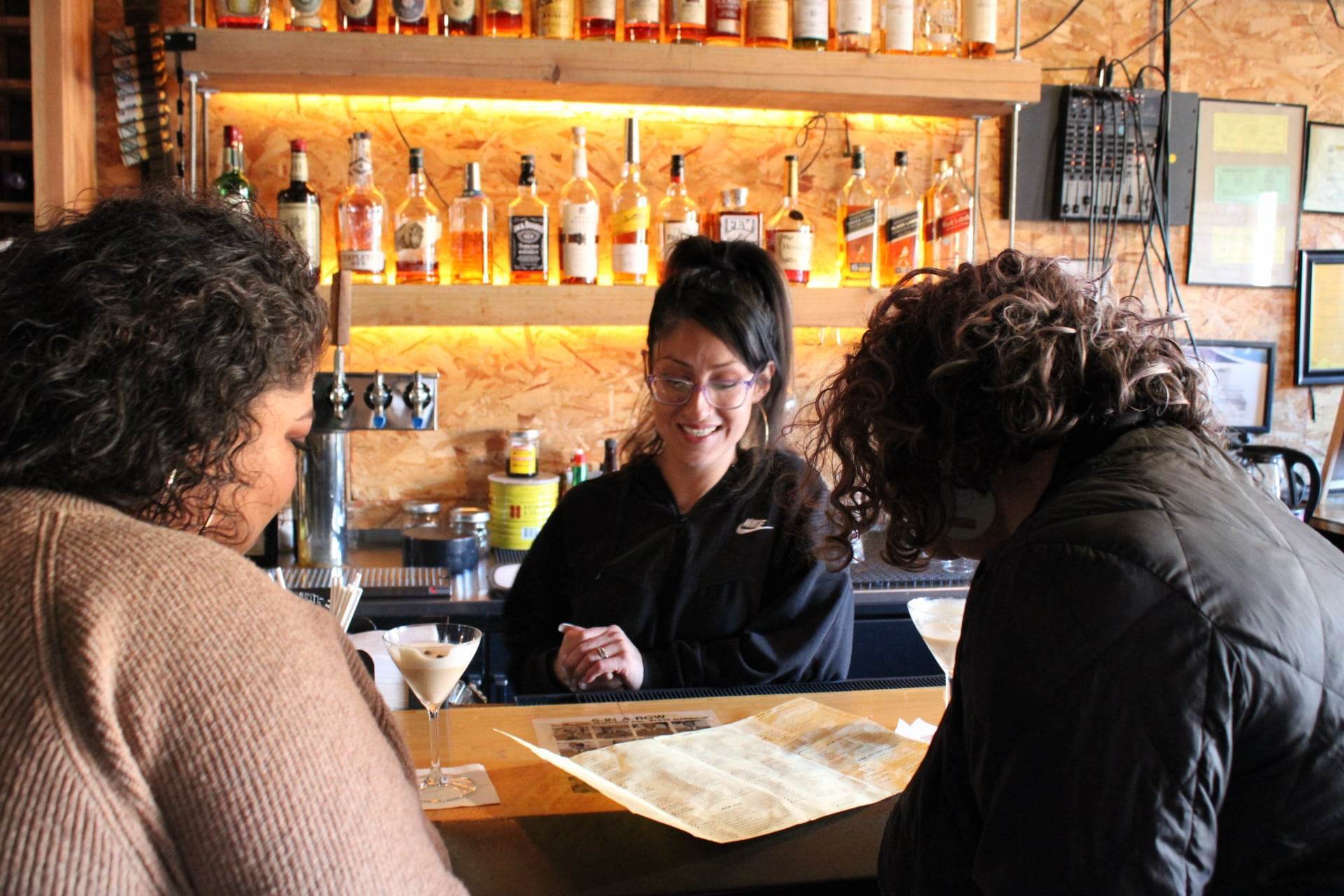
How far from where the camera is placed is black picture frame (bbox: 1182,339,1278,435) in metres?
3.22

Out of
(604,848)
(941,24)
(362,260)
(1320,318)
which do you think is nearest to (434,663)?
(604,848)

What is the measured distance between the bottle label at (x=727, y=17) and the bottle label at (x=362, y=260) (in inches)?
36.6

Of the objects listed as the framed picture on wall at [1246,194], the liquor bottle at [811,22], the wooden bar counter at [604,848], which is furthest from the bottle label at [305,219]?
the framed picture on wall at [1246,194]

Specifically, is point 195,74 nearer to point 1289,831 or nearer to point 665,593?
point 665,593

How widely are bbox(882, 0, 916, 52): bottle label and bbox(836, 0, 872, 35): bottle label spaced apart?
3.1 inches

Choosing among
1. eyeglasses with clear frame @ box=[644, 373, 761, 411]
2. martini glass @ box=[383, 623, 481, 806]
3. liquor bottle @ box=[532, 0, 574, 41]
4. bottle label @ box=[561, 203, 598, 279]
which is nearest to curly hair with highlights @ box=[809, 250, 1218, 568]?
martini glass @ box=[383, 623, 481, 806]

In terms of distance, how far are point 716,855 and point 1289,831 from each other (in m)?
0.46

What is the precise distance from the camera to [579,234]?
2.67 metres

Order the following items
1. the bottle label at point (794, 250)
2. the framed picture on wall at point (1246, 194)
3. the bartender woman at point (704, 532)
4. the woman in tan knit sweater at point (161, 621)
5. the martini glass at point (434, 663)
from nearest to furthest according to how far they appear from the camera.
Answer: the woman in tan knit sweater at point (161, 621), the martini glass at point (434, 663), the bartender woman at point (704, 532), the bottle label at point (794, 250), the framed picture on wall at point (1246, 194)

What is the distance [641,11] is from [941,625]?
1769 millimetres

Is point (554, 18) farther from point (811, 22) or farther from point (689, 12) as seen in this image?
point (811, 22)

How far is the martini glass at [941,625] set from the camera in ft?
4.45

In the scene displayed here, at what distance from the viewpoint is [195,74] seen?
2.46 m

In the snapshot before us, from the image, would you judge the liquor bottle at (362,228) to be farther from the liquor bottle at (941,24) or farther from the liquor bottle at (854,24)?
the liquor bottle at (941,24)
